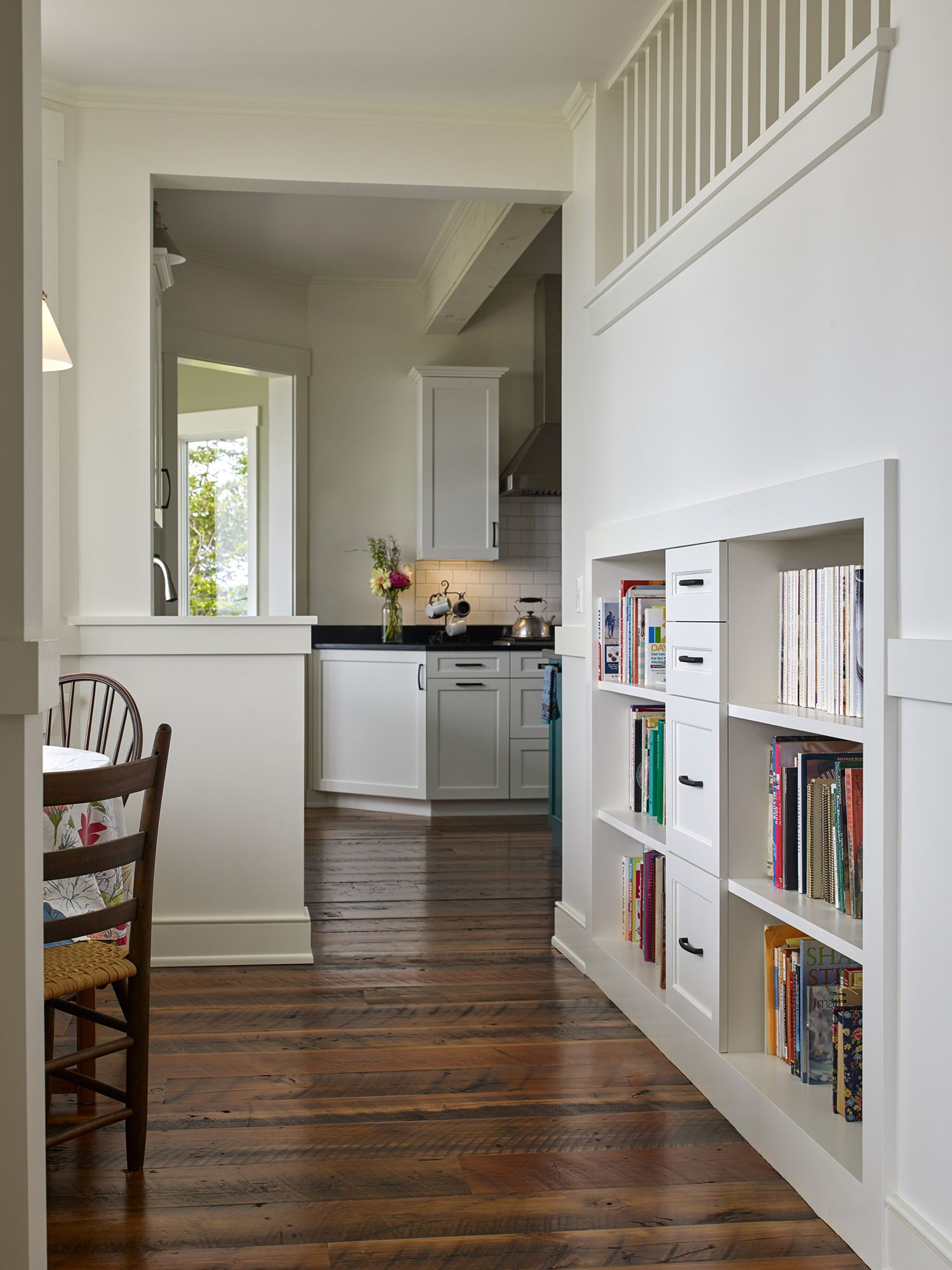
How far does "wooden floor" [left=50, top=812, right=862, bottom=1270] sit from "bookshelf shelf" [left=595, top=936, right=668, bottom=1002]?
0.45 ft

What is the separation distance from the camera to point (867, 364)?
1.93m

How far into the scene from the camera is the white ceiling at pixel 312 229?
521 centimetres

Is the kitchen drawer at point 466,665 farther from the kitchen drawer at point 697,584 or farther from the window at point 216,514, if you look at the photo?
the kitchen drawer at point 697,584

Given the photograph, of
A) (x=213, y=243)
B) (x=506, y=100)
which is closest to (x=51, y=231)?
(x=506, y=100)

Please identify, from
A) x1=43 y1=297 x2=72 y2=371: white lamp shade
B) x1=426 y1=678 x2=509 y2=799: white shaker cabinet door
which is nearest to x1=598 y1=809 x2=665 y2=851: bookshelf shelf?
x1=43 y1=297 x2=72 y2=371: white lamp shade

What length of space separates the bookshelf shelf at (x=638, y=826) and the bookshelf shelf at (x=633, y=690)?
36cm

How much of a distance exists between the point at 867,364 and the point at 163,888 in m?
2.66

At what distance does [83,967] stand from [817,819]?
1504mm

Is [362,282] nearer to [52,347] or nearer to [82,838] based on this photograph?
[52,347]

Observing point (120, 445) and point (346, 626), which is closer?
point (120, 445)

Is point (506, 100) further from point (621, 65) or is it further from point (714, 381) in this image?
point (714, 381)

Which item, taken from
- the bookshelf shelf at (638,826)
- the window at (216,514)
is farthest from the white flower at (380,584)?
the bookshelf shelf at (638,826)

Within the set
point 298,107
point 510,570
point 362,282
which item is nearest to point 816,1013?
point 298,107

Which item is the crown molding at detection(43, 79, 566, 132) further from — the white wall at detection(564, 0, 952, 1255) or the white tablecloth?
the white tablecloth
